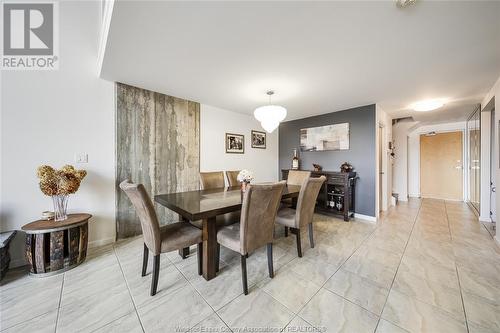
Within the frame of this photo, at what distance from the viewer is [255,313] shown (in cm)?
134

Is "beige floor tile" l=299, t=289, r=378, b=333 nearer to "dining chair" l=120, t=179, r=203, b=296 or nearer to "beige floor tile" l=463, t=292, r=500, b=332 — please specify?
"beige floor tile" l=463, t=292, r=500, b=332

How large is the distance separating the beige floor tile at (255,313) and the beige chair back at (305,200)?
0.89m

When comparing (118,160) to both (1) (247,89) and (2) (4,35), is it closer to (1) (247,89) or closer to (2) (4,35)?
(2) (4,35)

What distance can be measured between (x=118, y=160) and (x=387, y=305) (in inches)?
132

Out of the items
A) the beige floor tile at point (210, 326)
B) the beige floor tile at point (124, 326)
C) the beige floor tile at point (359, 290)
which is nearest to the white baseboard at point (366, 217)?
the beige floor tile at point (359, 290)

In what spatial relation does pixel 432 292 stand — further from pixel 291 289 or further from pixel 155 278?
pixel 155 278

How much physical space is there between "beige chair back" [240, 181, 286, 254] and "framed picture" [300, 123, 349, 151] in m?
2.92

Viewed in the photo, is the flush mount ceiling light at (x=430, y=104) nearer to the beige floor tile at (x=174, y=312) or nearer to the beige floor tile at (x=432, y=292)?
the beige floor tile at (x=432, y=292)

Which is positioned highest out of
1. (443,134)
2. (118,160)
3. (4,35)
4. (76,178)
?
(4,35)

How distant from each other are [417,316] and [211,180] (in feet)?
8.64

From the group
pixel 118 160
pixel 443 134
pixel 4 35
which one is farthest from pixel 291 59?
pixel 443 134

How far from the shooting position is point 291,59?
1.94 meters

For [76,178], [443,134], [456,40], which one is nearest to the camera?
[456,40]

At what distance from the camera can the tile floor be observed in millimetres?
1262
